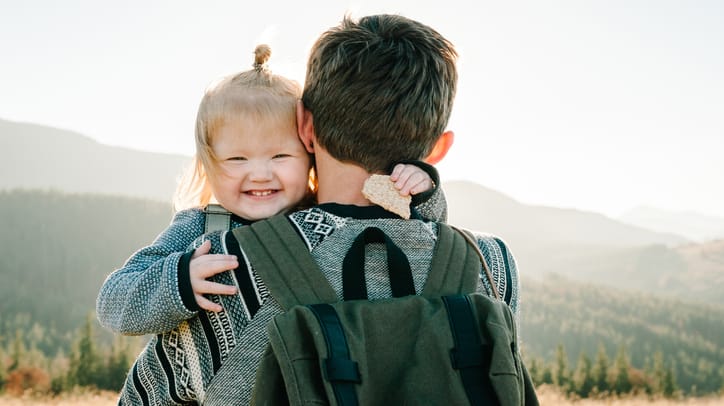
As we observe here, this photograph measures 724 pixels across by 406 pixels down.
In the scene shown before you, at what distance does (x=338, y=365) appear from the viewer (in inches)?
67.1

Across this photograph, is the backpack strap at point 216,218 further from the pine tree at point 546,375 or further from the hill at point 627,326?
the hill at point 627,326

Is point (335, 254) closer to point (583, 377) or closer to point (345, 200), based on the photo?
point (345, 200)

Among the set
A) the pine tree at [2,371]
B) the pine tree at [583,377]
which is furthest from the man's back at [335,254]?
the pine tree at [583,377]

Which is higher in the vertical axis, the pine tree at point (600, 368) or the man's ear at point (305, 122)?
the man's ear at point (305, 122)

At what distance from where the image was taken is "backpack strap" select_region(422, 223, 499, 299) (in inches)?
77.0

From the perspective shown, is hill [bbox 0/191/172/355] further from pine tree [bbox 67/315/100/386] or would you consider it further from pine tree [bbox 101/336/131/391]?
pine tree [bbox 101/336/131/391]

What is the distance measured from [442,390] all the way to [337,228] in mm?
531

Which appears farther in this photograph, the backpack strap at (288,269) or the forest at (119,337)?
the forest at (119,337)

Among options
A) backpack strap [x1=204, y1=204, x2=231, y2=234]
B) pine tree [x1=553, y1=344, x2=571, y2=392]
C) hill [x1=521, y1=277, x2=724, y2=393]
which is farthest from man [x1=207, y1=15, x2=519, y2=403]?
hill [x1=521, y1=277, x2=724, y2=393]

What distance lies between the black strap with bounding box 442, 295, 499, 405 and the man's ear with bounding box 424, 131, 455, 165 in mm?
589

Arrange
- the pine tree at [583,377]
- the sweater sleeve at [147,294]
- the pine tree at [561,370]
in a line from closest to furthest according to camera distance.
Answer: the sweater sleeve at [147,294], the pine tree at [583,377], the pine tree at [561,370]

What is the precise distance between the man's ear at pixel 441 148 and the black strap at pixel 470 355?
59 cm

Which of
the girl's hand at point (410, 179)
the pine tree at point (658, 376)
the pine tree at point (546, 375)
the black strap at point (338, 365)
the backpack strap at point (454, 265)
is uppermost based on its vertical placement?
the girl's hand at point (410, 179)

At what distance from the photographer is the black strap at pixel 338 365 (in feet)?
5.53
